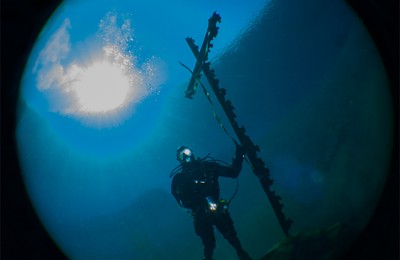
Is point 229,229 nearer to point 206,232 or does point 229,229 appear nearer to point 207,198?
point 206,232

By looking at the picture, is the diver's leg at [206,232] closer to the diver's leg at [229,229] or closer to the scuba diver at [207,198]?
the scuba diver at [207,198]

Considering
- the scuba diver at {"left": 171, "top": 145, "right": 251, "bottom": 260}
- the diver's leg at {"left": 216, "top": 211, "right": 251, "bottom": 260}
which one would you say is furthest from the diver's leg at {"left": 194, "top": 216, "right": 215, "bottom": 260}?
the diver's leg at {"left": 216, "top": 211, "right": 251, "bottom": 260}

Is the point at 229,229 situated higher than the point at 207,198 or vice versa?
the point at 207,198

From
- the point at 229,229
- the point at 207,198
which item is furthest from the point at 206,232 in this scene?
the point at 207,198

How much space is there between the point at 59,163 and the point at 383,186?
46.1m

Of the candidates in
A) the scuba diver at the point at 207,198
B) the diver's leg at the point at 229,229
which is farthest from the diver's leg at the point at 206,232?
the diver's leg at the point at 229,229

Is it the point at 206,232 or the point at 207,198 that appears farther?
the point at 206,232

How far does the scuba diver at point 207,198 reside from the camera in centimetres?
583

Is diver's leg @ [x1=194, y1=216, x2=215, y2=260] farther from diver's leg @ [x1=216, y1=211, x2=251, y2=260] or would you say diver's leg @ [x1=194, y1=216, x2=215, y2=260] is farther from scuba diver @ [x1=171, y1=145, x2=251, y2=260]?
diver's leg @ [x1=216, y1=211, x2=251, y2=260]

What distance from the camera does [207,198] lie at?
6.06 m

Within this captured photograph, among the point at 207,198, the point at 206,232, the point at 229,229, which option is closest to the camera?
the point at 229,229

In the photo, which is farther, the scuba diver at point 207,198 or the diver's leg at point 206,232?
the diver's leg at point 206,232

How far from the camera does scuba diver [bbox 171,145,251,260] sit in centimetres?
583

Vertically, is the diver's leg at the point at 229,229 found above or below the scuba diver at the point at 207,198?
below
